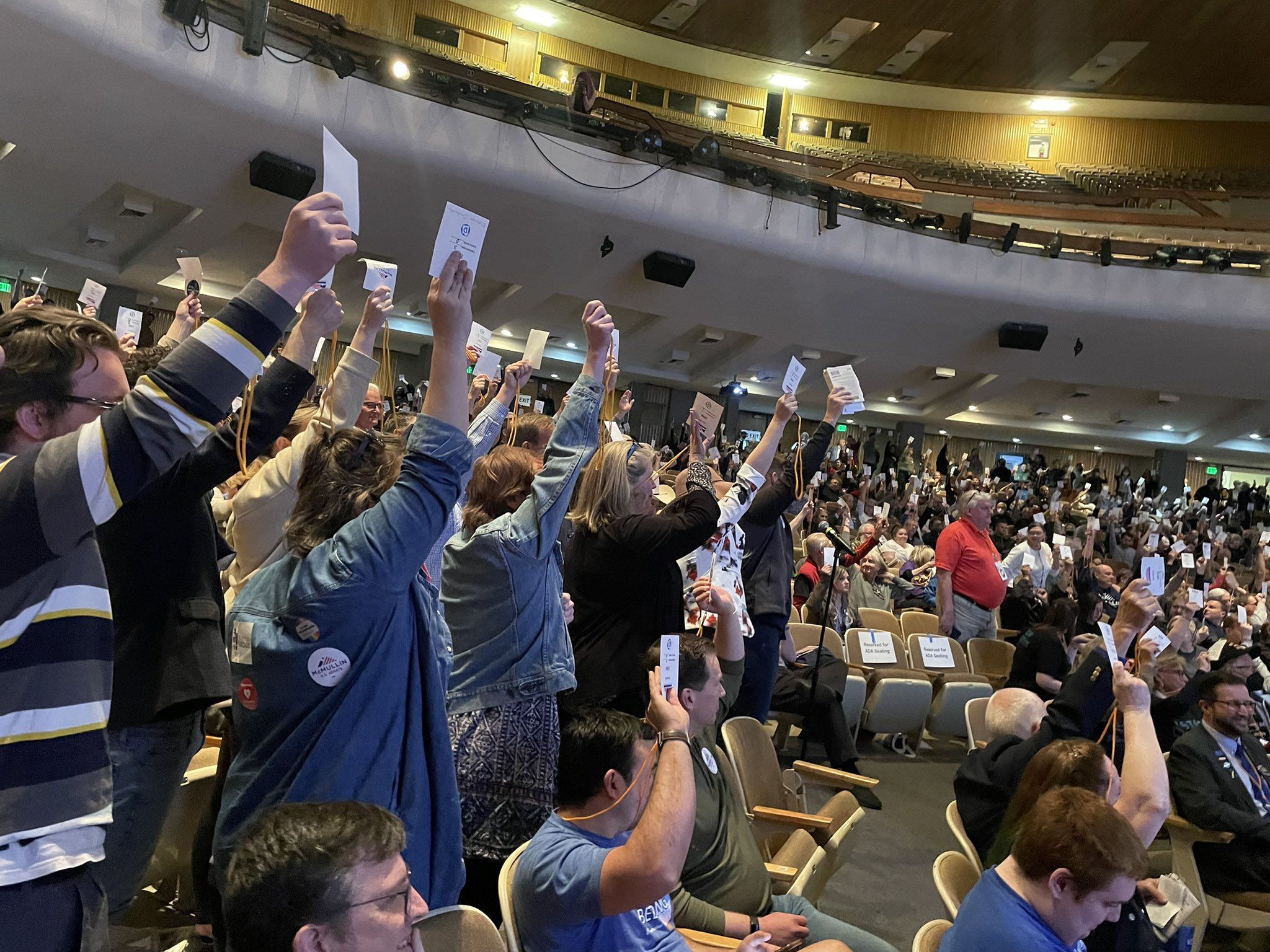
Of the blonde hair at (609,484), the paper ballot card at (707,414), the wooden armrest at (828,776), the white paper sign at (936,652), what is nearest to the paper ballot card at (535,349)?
the blonde hair at (609,484)

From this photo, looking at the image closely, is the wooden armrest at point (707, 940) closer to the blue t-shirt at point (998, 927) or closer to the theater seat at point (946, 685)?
the blue t-shirt at point (998, 927)

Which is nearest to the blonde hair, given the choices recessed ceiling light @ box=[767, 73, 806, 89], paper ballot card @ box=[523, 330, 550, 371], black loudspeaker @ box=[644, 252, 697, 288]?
paper ballot card @ box=[523, 330, 550, 371]

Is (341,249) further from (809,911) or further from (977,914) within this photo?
(809,911)

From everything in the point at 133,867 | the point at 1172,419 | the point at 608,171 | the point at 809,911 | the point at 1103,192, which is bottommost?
the point at 809,911

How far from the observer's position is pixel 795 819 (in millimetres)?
2867

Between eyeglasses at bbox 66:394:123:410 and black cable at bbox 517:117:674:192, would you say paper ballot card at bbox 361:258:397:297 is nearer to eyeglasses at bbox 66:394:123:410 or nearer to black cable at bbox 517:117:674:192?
eyeglasses at bbox 66:394:123:410

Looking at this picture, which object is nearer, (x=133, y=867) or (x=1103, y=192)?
(x=133, y=867)

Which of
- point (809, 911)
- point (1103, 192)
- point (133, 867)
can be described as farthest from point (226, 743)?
point (1103, 192)

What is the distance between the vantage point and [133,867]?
167 centimetres

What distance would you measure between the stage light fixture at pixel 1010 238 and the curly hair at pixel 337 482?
11.6 m

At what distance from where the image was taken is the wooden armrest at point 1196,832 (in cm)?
329

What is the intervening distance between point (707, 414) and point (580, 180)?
6982 mm

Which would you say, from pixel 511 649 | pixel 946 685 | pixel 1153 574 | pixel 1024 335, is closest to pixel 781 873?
pixel 511 649

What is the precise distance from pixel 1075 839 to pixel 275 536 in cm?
176
